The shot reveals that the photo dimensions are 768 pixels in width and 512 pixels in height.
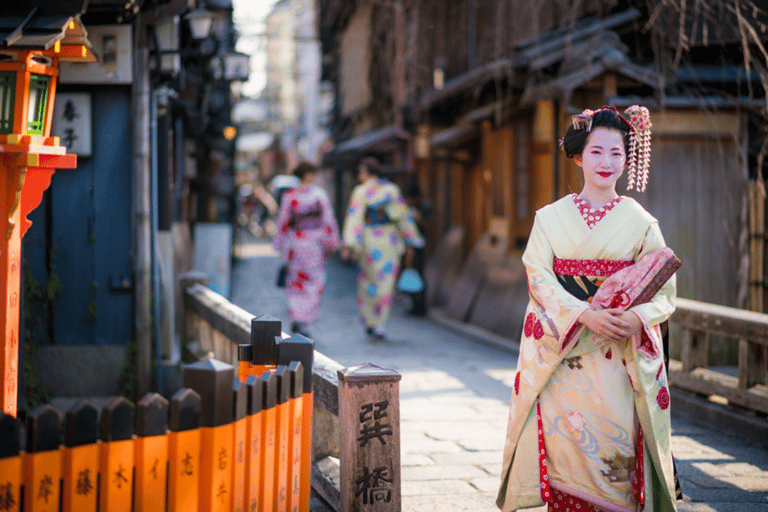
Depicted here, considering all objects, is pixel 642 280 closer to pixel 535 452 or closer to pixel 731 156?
pixel 535 452

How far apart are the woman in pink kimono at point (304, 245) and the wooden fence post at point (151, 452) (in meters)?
7.50

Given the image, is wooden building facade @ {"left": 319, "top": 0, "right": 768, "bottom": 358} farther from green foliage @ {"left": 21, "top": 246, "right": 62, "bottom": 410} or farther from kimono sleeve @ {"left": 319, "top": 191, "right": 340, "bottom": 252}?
green foliage @ {"left": 21, "top": 246, "right": 62, "bottom": 410}

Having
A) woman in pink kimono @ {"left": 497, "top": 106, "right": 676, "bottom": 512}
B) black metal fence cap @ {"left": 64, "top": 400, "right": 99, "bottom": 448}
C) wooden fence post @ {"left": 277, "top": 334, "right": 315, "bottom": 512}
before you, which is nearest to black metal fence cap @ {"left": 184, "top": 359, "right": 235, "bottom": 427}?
black metal fence cap @ {"left": 64, "top": 400, "right": 99, "bottom": 448}

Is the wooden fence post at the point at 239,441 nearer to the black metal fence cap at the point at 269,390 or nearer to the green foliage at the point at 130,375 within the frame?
the black metal fence cap at the point at 269,390

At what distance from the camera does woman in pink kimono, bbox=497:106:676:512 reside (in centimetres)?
356

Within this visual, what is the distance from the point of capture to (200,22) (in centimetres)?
895

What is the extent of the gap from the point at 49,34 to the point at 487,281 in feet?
30.5

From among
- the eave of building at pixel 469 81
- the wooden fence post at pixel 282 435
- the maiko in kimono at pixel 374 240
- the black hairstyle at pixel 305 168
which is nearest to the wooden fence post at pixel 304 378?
the wooden fence post at pixel 282 435

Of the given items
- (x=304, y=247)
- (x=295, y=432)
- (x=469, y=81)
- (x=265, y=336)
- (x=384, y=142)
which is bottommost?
(x=295, y=432)

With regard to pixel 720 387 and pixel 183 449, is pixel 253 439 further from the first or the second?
pixel 720 387

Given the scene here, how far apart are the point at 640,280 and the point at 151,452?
7.38 feet

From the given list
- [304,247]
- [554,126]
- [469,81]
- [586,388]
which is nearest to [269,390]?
[586,388]

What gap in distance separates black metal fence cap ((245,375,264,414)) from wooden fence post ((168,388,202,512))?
0.29 m

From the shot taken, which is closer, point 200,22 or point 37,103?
point 37,103
